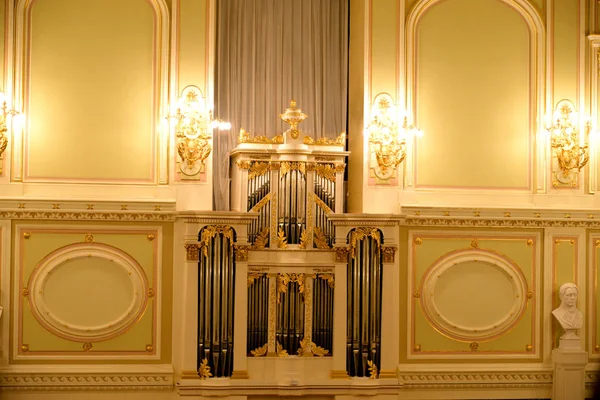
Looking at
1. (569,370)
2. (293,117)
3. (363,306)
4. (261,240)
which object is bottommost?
(569,370)

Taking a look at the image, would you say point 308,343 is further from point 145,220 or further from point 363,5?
point 363,5

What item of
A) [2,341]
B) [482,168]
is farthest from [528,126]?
[2,341]

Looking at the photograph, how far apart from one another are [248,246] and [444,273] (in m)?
2.46

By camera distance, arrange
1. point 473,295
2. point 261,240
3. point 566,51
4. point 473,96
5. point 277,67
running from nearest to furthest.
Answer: point 261,240, point 473,295, point 473,96, point 566,51, point 277,67

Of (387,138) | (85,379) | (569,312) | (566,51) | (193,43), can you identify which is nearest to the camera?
(85,379)

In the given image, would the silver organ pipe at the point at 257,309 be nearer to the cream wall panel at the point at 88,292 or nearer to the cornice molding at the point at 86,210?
the cream wall panel at the point at 88,292

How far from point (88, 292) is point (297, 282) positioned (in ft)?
7.85

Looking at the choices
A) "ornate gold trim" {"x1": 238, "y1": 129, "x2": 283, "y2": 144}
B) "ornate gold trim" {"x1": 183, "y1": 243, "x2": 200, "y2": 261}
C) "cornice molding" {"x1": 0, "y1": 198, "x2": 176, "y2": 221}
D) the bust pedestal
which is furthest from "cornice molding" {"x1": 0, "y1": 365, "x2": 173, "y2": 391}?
the bust pedestal

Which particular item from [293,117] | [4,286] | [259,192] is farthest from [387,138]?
[4,286]

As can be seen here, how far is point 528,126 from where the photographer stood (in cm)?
1135

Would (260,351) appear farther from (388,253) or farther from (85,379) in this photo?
(85,379)

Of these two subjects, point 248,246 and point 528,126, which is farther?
point 528,126

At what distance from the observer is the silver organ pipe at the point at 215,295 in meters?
10.3

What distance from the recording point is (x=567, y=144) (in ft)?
36.8
